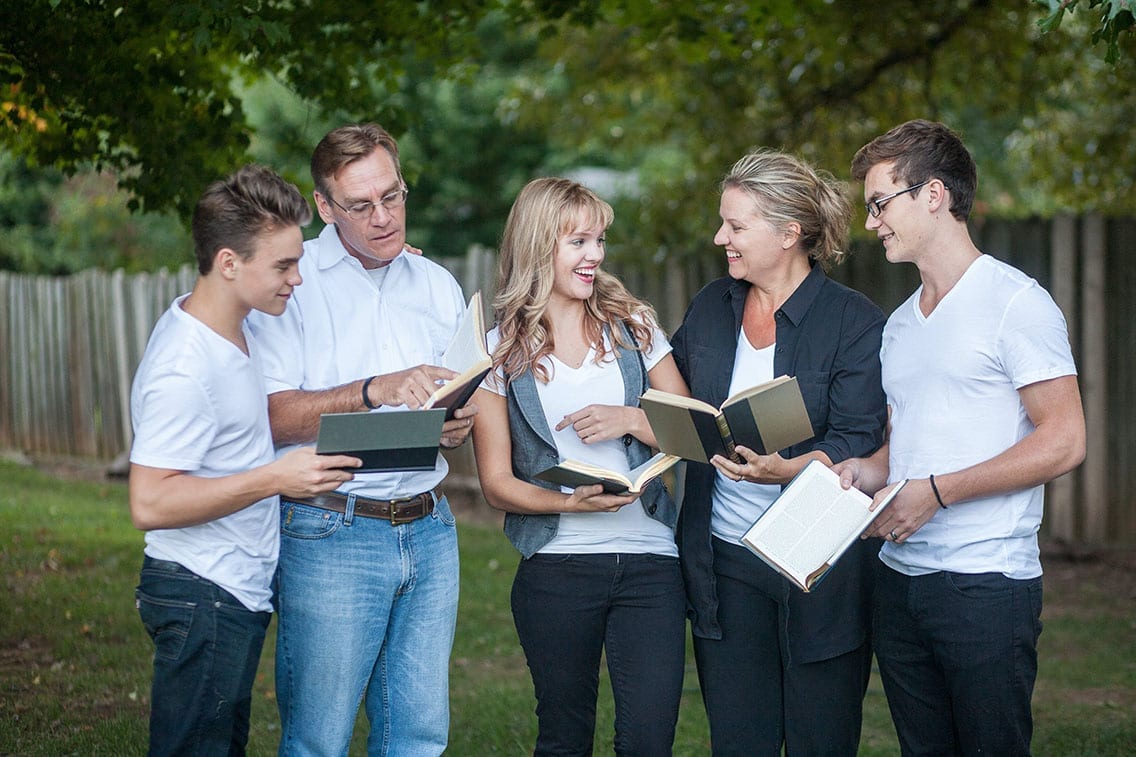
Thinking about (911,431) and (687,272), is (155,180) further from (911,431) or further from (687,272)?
(687,272)

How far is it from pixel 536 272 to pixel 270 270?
2.97 ft

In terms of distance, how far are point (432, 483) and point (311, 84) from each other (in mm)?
3679

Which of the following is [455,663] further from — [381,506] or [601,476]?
[601,476]

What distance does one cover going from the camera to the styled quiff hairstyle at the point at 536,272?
3945 millimetres

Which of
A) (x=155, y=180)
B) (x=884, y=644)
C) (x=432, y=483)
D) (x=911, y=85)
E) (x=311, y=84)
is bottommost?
(x=884, y=644)

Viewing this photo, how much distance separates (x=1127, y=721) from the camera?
5.82 meters

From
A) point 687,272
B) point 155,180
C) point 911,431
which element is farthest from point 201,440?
point 687,272

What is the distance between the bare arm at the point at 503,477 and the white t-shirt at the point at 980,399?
88cm

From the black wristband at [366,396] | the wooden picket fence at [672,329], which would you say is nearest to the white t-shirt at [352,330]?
the black wristband at [366,396]

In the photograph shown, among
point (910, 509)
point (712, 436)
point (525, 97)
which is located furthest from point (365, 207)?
point (525, 97)

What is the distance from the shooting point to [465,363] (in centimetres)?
359

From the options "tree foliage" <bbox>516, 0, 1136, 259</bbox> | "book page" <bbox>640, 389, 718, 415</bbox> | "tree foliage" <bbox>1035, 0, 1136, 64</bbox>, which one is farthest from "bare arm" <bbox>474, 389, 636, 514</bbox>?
"tree foliage" <bbox>516, 0, 1136, 259</bbox>

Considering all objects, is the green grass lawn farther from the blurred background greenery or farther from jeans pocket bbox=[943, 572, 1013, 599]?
the blurred background greenery

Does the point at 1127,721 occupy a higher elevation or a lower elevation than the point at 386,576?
lower
